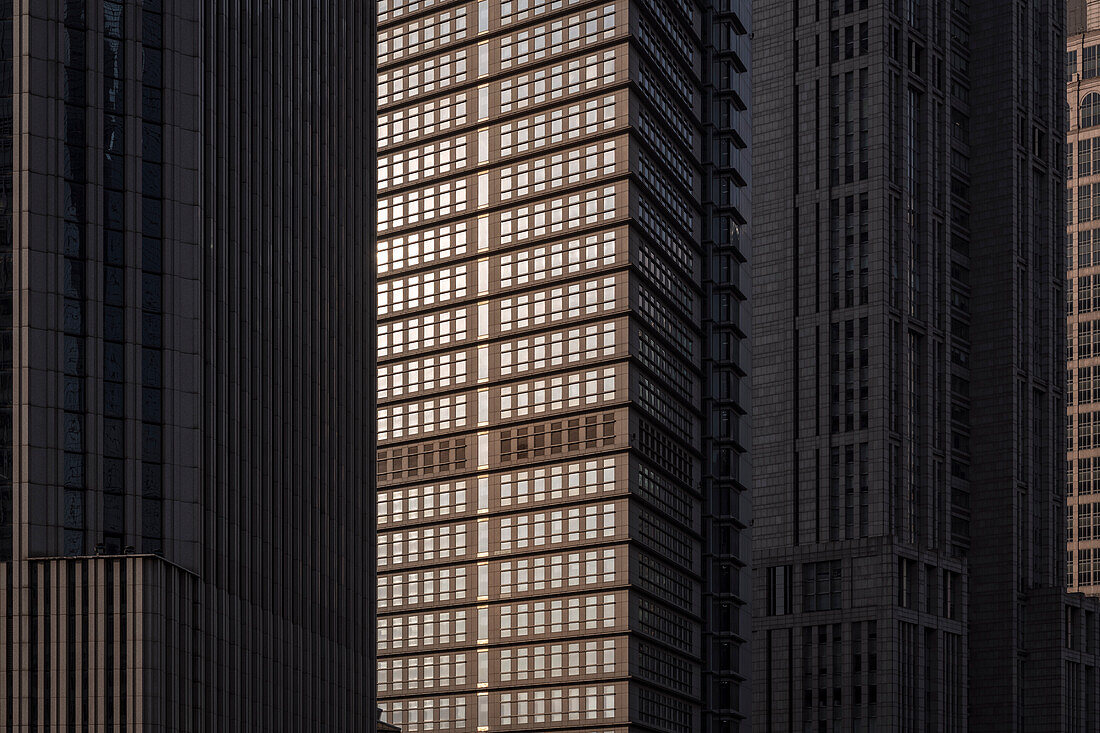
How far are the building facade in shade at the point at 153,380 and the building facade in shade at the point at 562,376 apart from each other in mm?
67304

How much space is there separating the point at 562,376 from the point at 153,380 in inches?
3551

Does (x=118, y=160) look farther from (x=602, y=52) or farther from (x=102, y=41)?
(x=602, y=52)

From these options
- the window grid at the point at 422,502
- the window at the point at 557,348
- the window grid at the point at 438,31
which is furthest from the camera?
the window grid at the point at 438,31

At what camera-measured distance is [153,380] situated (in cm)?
9781

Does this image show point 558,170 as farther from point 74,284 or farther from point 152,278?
point 74,284

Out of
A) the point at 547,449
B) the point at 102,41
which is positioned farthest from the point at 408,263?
the point at 102,41

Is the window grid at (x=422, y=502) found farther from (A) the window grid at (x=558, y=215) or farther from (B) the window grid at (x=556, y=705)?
(A) the window grid at (x=558, y=215)

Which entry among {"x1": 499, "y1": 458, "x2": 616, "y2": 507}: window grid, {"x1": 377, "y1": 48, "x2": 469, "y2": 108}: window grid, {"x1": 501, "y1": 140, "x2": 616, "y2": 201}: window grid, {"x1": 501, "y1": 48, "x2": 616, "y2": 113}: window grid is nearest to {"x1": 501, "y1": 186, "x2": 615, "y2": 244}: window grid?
{"x1": 501, "y1": 140, "x2": 616, "y2": 201}: window grid

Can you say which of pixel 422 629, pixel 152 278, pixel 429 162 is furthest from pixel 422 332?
pixel 152 278

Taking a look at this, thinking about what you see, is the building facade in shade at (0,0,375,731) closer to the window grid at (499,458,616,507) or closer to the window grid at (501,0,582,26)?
the window grid at (499,458,616,507)

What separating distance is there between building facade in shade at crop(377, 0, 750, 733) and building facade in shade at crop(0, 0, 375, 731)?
221 feet

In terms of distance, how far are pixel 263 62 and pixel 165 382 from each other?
23971mm

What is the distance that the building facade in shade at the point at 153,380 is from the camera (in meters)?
91.9

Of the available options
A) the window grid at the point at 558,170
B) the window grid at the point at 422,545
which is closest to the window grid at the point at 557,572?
the window grid at the point at 422,545
